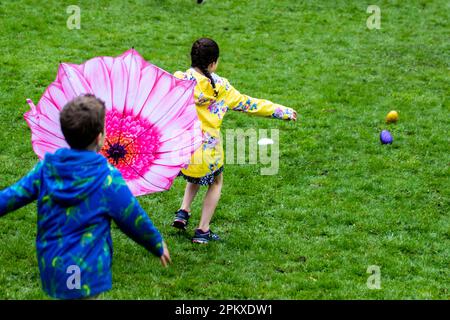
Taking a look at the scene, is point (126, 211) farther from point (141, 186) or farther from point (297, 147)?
point (297, 147)

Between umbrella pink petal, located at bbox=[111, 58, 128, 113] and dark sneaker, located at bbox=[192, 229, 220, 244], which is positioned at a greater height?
umbrella pink petal, located at bbox=[111, 58, 128, 113]

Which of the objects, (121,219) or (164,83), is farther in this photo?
(164,83)

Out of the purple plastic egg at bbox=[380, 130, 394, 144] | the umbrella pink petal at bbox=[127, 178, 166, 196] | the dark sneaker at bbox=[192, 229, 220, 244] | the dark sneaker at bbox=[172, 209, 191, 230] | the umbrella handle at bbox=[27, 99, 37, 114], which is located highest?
the umbrella handle at bbox=[27, 99, 37, 114]

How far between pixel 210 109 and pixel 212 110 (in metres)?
0.02

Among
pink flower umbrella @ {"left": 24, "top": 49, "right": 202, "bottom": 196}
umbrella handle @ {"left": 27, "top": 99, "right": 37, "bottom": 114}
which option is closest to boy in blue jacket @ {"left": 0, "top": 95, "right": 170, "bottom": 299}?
umbrella handle @ {"left": 27, "top": 99, "right": 37, "bottom": 114}

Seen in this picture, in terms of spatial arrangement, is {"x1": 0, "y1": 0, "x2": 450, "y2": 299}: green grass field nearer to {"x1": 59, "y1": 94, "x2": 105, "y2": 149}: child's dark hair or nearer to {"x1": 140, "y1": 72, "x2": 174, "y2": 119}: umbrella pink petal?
{"x1": 140, "y1": 72, "x2": 174, "y2": 119}: umbrella pink petal

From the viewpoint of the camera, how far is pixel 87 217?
378 centimetres

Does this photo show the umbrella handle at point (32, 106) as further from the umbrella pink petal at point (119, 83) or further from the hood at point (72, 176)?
the hood at point (72, 176)

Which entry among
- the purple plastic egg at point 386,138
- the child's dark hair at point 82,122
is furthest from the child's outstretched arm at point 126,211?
the purple plastic egg at point 386,138

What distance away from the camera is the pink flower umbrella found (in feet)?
16.7

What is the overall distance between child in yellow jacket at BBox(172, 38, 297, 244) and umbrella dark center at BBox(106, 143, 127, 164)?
112 cm

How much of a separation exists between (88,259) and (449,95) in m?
8.95

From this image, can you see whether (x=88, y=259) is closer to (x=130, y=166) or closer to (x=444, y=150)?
(x=130, y=166)

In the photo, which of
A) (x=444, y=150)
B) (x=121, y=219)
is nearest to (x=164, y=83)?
(x=121, y=219)
